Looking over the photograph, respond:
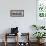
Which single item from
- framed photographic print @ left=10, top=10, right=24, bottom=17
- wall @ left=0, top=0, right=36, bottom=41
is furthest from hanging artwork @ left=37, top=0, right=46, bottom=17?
framed photographic print @ left=10, top=10, right=24, bottom=17

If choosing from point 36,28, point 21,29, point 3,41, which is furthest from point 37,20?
point 3,41

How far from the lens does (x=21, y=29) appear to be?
22.8 ft

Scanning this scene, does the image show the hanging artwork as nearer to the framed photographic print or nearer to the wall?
the wall

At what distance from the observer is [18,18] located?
22.7ft

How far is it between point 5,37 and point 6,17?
89 cm

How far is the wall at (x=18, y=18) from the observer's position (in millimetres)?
6840

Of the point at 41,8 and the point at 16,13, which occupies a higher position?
the point at 41,8

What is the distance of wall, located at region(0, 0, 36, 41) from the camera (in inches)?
269

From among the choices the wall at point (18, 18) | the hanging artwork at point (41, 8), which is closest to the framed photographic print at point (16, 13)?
the wall at point (18, 18)

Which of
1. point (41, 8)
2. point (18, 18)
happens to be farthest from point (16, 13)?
point (41, 8)

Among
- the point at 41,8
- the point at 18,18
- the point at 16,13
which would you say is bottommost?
the point at 18,18

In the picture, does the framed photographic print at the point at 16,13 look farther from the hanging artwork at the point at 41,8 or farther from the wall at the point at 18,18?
the hanging artwork at the point at 41,8

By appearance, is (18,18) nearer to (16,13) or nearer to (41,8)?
(16,13)

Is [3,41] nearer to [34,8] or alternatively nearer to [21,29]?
[21,29]
